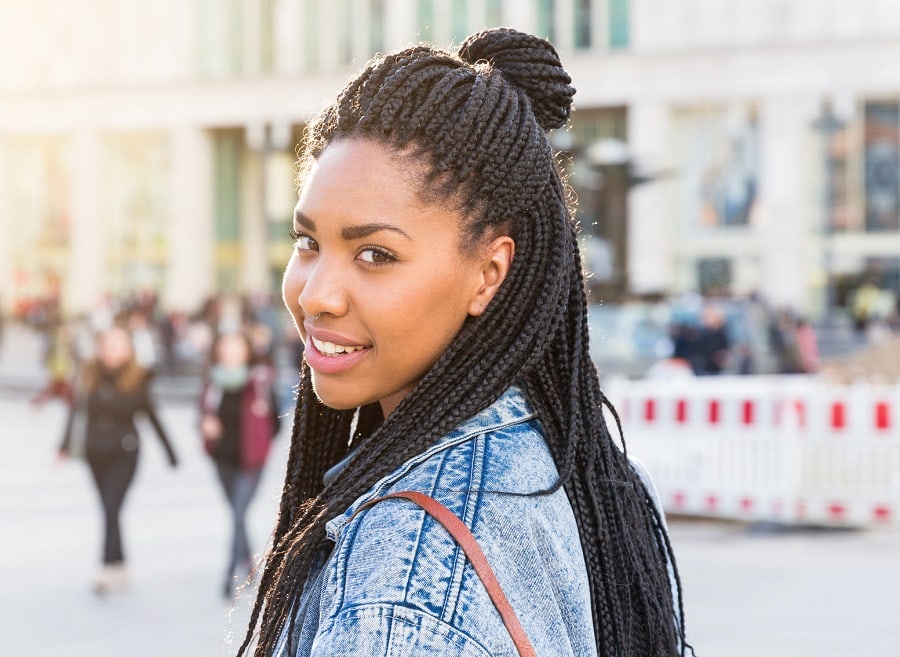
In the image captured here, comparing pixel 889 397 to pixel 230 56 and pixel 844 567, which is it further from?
pixel 230 56

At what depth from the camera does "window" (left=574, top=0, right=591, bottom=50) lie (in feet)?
166

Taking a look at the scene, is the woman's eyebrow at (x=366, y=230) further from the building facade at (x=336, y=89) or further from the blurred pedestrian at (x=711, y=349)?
the building facade at (x=336, y=89)

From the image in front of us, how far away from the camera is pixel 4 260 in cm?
5919

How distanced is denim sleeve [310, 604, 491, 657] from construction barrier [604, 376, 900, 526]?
9121mm

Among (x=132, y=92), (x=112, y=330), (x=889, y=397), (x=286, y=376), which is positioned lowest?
(x=286, y=376)

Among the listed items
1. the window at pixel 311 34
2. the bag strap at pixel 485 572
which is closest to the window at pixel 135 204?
the window at pixel 311 34

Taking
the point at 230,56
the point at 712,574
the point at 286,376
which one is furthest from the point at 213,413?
the point at 230,56

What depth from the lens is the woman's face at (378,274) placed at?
1.47 m

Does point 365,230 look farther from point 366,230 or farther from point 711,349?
point 711,349

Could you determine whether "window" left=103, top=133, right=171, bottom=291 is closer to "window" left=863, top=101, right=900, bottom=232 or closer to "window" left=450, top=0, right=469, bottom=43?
"window" left=450, top=0, right=469, bottom=43

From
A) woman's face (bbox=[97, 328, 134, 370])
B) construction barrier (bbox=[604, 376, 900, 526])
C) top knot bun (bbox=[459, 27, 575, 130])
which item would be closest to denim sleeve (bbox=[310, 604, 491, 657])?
top knot bun (bbox=[459, 27, 575, 130])

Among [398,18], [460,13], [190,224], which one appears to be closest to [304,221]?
[460,13]

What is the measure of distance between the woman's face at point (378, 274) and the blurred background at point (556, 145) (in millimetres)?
11799

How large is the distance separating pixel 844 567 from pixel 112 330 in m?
5.17
